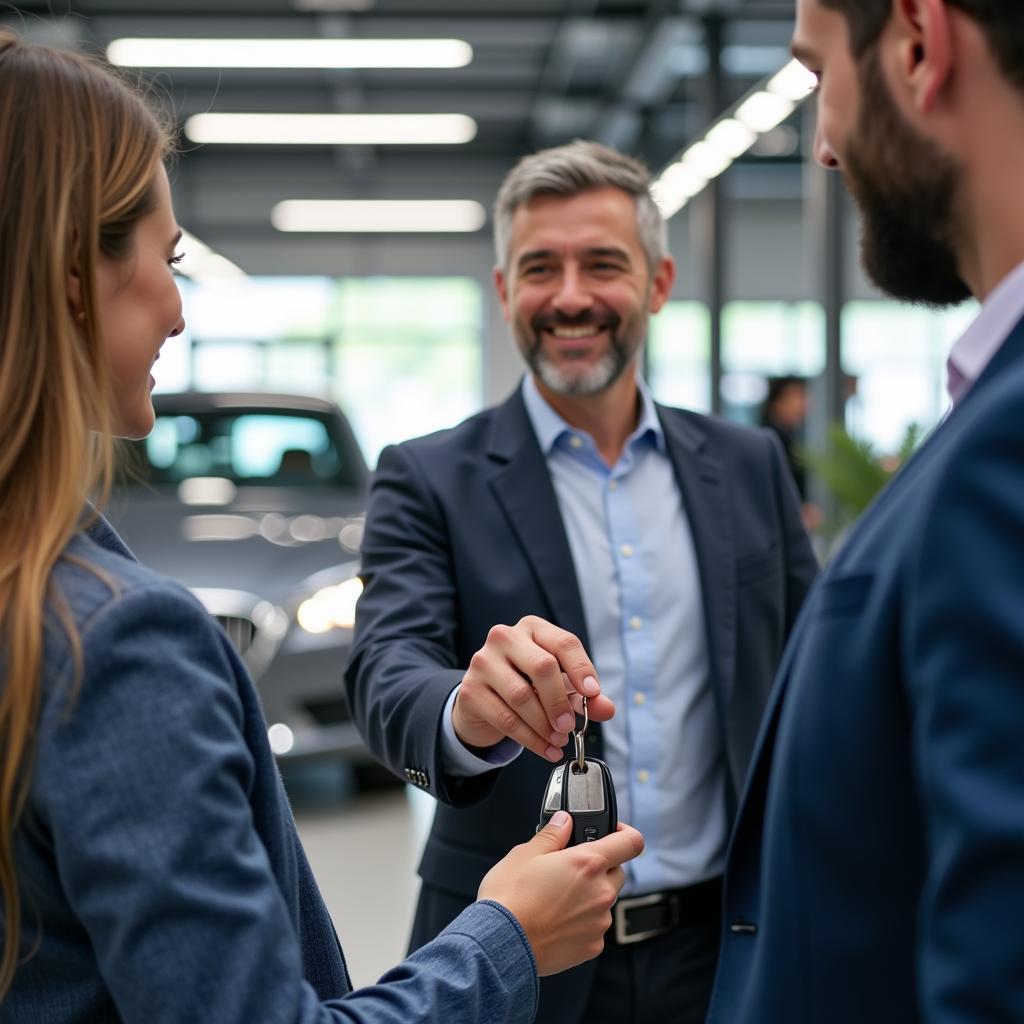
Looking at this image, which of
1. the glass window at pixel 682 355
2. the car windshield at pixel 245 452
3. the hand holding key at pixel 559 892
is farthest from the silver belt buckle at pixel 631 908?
the glass window at pixel 682 355

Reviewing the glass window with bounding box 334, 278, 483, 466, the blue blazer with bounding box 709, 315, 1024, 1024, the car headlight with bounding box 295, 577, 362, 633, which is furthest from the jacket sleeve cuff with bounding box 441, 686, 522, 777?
the glass window with bounding box 334, 278, 483, 466

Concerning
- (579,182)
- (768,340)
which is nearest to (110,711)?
(579,182)

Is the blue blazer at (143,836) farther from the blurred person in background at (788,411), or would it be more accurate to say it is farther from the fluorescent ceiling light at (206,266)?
the fluorescent ceiling light at (206,266)

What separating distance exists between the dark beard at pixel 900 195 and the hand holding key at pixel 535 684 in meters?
0.56

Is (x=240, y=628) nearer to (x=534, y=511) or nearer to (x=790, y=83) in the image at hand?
(x=534, y=511)

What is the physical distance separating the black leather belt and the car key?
1.83 feet

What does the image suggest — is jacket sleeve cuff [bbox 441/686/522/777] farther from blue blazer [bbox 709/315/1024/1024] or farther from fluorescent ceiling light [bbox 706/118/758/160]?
fluorescent ceiling light [bbox 706/118/758/160]

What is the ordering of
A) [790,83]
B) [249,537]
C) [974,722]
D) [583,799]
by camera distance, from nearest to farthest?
[974,722] → [583,799] → [249,537] → [790,83]

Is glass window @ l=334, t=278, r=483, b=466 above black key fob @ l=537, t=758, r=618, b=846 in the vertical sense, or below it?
above

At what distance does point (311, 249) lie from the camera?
1705 cm

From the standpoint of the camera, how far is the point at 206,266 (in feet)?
52.2

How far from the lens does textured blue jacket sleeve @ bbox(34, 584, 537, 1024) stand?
899 mm

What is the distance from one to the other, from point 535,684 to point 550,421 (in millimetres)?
791

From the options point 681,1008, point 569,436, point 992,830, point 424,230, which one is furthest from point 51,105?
point 424,230
